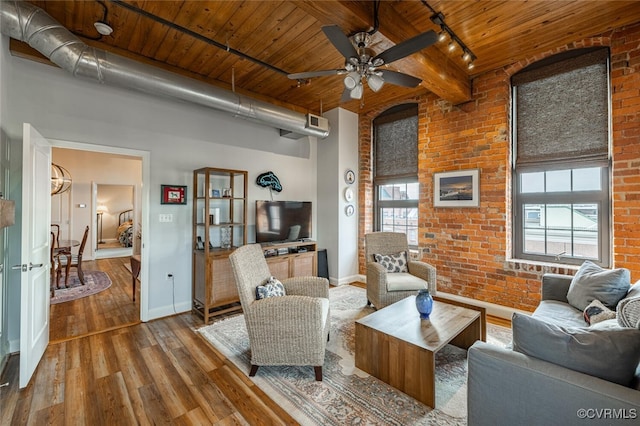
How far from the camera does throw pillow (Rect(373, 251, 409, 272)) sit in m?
3.74

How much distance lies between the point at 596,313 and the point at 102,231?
11.3 meters

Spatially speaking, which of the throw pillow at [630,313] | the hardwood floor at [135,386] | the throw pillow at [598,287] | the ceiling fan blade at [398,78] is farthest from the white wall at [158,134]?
the throw pillow at [630,313]

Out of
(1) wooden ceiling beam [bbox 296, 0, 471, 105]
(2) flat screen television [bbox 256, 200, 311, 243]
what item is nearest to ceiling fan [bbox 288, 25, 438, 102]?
(1) wooden ceiling beam [bbox 296, 0, 471, 105]

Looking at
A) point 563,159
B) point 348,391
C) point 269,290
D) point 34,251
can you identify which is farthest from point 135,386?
point 563,159

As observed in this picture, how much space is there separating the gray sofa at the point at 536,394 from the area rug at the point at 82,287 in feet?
17.1

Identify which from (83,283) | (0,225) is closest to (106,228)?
(83,283)

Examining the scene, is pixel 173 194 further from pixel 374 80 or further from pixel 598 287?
pixel 598 287

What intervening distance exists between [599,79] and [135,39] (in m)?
4.90

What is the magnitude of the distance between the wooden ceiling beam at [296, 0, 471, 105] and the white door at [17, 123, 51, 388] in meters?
2.44

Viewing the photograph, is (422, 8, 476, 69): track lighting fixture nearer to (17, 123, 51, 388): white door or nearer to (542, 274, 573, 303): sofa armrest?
(542, 274, 573, 303): sofa armrest

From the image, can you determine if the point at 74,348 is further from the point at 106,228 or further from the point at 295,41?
the point at 106,228

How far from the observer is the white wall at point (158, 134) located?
2.77m

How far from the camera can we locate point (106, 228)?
9.04m

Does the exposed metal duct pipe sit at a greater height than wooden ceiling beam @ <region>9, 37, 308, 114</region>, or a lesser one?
lesser
